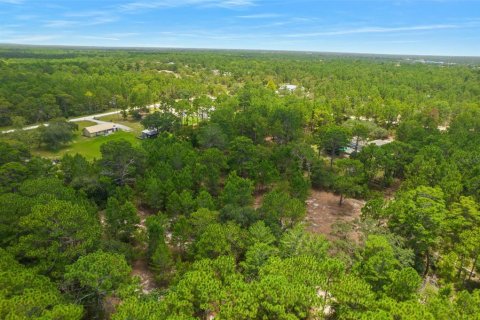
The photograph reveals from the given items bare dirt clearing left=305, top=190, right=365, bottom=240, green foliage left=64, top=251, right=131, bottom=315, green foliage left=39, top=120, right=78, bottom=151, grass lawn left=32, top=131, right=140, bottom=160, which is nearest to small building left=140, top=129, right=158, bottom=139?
grass lawn left=32, top=131, right=140, bottom=160

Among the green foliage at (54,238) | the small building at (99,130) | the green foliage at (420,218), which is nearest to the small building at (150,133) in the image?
the small building at (99,130)

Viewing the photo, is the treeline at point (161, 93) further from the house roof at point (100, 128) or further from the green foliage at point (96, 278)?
the green foliage at point (96, 278)

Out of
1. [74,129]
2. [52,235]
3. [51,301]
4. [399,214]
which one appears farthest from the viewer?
[74,129]

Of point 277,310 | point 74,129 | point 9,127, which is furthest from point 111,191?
point 9,127

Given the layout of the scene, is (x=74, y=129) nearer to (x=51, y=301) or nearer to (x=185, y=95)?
(x=185, y=95)

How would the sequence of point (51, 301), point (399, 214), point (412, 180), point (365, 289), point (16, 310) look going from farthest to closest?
point (412, 180) < point (399, 214) < point (365, 289) < point (51, 301) < point (16, 310)

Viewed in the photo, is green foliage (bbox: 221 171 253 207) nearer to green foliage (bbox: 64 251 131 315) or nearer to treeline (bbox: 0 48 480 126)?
green foliage (bbox: 64 251 131 315)
